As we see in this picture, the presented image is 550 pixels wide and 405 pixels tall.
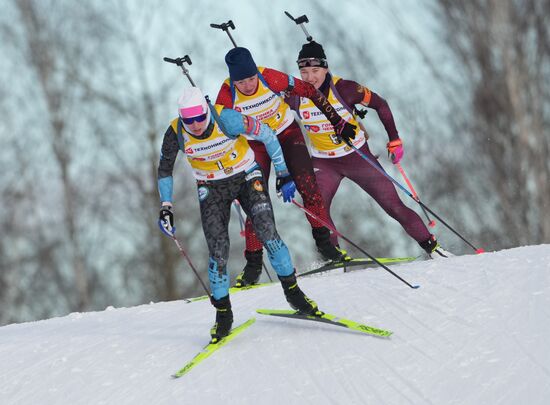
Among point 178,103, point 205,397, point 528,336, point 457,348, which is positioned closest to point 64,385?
point 205,397

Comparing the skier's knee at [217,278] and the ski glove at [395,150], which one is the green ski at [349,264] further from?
the skier's knee at [217,278]

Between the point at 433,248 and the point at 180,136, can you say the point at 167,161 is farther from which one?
the point at 433,248

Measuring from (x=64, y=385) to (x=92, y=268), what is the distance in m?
15.1

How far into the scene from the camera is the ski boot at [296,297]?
18.4 ft

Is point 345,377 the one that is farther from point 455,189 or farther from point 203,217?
point 455,189

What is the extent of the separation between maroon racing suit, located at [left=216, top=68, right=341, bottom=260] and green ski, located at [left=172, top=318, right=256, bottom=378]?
1313mm

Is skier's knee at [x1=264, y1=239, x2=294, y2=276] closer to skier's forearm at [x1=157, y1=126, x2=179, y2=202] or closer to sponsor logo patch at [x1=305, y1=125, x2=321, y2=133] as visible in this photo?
skier's forearm at [x1=157, y1=126, x2=179, y2=202]

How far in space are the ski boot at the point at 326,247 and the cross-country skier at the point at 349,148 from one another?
0.40 feet

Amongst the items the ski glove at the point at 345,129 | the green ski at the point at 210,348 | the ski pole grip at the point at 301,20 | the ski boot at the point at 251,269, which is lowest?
the green ski at the point at 210,348

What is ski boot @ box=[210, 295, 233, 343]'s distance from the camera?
18.4 feet

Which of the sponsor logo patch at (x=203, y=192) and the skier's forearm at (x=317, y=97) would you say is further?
the skier's forearm at (x=317, y=97)

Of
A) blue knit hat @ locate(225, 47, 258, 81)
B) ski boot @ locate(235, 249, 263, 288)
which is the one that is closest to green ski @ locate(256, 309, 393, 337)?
ski boot @ locate(235, 249, 263, 288)

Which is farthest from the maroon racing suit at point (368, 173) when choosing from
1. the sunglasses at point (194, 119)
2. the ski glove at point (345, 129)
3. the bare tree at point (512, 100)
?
the bare tree at point (512, 100)

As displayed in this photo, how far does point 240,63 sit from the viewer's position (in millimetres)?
6227
